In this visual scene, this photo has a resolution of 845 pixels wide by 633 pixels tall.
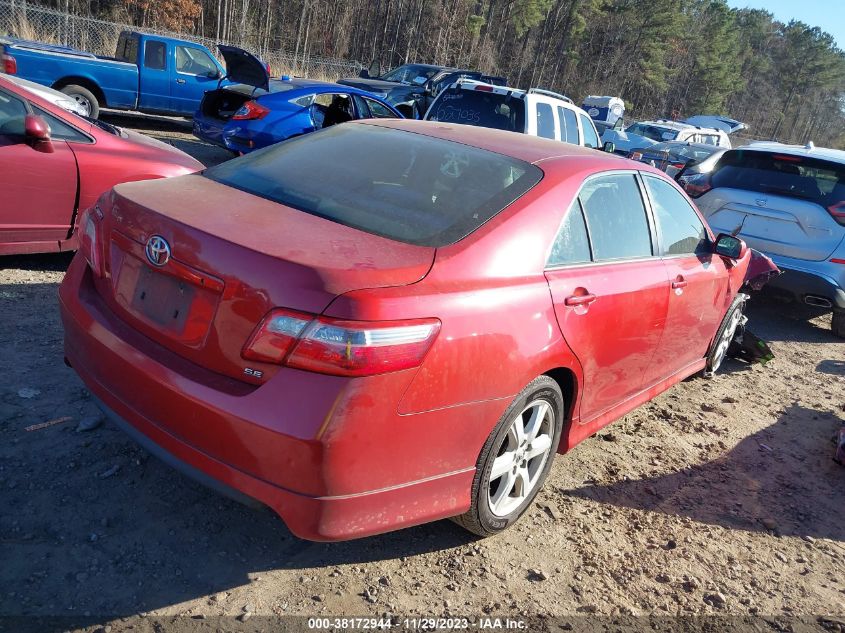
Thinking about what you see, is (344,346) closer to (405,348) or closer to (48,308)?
(405,348)

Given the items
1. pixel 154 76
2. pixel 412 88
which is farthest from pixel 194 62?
pixel 412 88

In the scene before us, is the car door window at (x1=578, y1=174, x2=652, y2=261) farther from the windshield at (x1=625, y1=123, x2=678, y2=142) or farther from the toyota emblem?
the windshield at (x1=625, y1=123, x2=678, y2=142)

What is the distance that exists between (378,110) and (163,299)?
988cm

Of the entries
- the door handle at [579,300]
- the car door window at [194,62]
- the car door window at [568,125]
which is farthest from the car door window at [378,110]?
the door handle at [579,300]

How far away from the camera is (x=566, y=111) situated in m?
10.1

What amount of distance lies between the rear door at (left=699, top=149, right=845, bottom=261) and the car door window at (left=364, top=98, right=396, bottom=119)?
601 cm

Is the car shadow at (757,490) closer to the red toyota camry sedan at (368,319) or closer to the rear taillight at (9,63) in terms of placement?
the red toyota camry sedan at (368,319)

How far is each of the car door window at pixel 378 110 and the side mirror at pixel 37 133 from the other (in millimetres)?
7097

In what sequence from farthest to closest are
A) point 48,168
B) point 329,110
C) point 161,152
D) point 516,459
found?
1. point 329,110
2. point 161,152
3. point 48,168
4. point 516,459

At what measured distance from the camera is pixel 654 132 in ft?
74.0

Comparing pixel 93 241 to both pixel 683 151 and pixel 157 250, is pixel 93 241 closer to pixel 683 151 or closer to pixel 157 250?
pixel 157 250

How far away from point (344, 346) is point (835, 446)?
3933 millimetres

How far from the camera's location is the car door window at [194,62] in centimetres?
1305

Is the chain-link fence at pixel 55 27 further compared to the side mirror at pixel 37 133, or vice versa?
the chain-link fence at pixel 55 27
